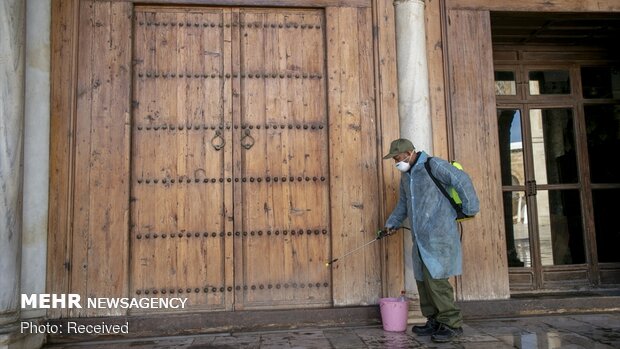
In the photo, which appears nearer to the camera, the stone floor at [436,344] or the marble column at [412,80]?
the stone floor at [436,344]

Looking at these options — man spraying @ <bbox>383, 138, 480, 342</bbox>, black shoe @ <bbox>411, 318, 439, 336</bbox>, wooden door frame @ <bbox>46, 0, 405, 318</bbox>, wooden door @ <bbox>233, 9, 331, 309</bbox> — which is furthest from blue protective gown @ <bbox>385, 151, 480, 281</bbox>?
wooden door @ <bbox>233, 9, 331, 309</bbox>

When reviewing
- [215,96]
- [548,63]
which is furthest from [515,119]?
[215,96]

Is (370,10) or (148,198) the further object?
(370,10)

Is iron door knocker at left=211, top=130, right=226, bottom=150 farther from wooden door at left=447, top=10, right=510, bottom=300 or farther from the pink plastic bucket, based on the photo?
wooden door at left=447, top=10, right=510, bottom=300

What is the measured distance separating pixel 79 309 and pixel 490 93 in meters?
3.61

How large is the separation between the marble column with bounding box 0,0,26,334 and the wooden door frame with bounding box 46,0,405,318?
1.13 feet

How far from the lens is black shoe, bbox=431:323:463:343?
3.18 metres

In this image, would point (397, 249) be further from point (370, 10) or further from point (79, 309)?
point (79, 309)

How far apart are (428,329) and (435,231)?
2.23ft

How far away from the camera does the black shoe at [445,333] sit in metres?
3.18

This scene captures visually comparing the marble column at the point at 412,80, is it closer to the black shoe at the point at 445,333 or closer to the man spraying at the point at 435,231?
the man spraying at the point at 435,231

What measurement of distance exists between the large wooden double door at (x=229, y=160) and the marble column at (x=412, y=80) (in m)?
0.62

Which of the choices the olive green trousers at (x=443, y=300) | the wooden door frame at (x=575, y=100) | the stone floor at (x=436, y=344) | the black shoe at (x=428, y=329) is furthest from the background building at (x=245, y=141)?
the wooden door frame at (x=575, y=100)

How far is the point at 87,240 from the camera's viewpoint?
3656 mm
